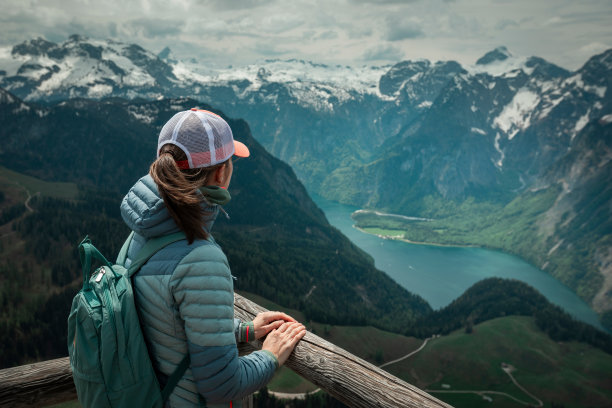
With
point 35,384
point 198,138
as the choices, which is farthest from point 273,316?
point 35,384

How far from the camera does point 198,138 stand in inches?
176

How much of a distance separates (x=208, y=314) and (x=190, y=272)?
42 cm

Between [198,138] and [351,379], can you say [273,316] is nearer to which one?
[351,379]

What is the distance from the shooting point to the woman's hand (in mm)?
5613

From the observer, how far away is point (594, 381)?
118 m

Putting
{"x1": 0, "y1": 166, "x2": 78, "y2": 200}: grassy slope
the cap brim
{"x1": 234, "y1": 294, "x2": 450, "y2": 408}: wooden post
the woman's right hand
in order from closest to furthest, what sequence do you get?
{"x1": 234, "y1": 294, "x2": 450, "y2": 408}: wooden post
the cap brim
the woman's right hand
{"x1": 0, "y1": 166, "x2": 78, "y2": 200}: grassy slope

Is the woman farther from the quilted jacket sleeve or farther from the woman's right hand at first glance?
the woman's right hand

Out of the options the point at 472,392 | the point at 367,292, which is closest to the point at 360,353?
the point at 472,392

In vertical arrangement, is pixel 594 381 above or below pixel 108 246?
below

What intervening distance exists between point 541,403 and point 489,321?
4233cm

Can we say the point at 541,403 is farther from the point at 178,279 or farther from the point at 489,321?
the point at 178,279

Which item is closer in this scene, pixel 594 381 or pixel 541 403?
pixel 541 403

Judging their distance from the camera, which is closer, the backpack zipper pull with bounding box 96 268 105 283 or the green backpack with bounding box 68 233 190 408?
the green backpack with bounding box 68 233 190 408

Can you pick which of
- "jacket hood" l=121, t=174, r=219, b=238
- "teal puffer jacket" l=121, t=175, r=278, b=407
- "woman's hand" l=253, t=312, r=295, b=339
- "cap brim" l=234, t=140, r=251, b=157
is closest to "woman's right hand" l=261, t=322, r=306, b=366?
"woman's hand" l=253, t=312, r=295, b=339
